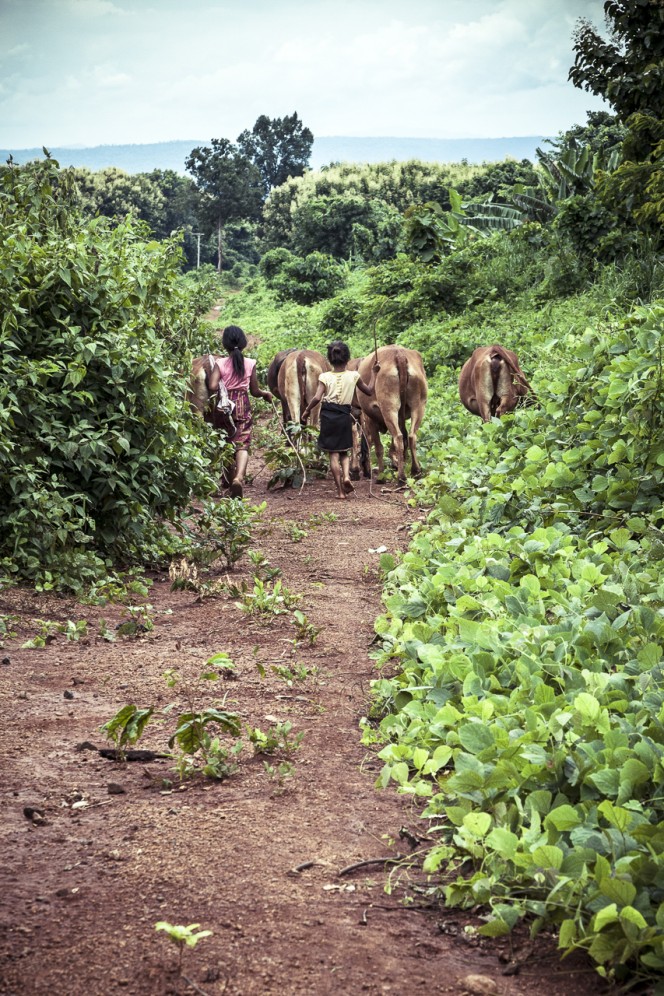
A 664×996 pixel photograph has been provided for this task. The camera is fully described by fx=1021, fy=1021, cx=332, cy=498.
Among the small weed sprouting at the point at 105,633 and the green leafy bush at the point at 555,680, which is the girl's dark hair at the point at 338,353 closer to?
the green leafy bush at the point at 555,680

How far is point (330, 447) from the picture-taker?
1072 cm

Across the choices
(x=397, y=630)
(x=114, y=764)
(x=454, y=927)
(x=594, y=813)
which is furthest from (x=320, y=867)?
(x=397, y=630)

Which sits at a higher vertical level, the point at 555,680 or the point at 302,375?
the point at 302,375

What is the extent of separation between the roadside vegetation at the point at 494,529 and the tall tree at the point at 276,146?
239 ft

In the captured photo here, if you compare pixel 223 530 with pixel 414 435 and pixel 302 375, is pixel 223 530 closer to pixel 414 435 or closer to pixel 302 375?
pixel 414 435

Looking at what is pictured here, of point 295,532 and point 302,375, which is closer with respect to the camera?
point 295,532

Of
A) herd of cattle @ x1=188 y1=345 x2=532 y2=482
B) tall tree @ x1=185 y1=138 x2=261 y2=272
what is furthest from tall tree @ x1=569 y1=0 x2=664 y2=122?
tall tree @ x1=185 y1=138 x2=261 y2=272

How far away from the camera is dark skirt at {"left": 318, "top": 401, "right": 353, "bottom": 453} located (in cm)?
1062

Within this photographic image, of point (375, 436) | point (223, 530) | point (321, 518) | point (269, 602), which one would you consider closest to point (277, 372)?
point (375, 436)

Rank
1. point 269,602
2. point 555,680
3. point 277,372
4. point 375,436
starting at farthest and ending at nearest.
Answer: point 277,372 < point 375,436 < point 269,602 < point 555,680

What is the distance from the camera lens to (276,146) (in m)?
84.8

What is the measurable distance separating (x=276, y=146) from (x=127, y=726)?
284 feet

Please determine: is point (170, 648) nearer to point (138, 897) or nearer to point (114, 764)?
point (114, 764)

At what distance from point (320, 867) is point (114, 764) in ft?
3.87
